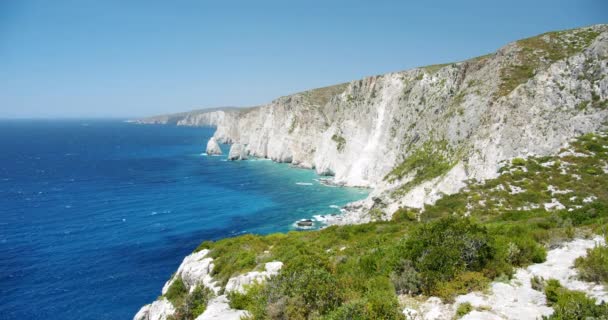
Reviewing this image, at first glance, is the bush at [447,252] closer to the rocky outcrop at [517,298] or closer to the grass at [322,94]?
the rocky outcrop at [517,298]

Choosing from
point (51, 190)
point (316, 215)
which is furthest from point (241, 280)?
point (51, 190)

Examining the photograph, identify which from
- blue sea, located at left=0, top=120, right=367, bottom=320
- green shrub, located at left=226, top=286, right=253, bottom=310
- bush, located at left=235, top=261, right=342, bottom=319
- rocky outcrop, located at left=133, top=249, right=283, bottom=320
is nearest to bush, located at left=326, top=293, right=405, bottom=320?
bush, located at left=235, top=261, right=342, bottom=319

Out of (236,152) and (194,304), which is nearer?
(194,304)

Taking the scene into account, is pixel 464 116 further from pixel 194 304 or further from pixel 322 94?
pixel 322 94

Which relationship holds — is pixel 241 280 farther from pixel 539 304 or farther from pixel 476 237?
pixel 539 304

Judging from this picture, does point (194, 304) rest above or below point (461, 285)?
below

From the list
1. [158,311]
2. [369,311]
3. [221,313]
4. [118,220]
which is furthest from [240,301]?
[118,220]

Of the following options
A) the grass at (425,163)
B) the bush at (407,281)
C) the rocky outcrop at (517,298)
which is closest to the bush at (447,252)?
the bush at (407,281)
